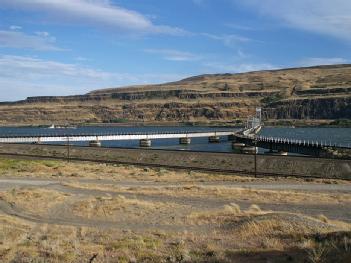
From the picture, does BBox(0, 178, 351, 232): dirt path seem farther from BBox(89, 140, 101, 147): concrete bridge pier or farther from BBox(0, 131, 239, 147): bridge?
BBox(89, 140, 101, 147): concrete bridge pier

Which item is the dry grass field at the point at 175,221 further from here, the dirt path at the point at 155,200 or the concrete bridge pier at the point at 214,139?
the concrete bridge pier at the point at 214,139

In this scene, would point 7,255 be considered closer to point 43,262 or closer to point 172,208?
point 43,262

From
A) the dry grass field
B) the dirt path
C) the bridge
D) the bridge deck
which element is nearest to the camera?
the dry grass field

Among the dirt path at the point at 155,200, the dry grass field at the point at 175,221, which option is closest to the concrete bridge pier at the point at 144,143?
the dry grass field at the point at 175,221

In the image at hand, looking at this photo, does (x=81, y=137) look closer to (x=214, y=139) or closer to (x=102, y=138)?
(x=102, y=138)

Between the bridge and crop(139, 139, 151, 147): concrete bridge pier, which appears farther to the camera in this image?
crop(139, 139, 151, 147): concrete bridge pier

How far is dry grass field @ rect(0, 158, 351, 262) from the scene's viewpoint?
635 inches

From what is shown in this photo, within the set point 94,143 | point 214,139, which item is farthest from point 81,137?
point 214,139

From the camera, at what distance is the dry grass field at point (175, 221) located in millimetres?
16141

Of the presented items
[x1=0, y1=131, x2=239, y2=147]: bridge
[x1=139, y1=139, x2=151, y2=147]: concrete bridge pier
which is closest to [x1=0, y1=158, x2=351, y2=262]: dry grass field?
[x1=0, y1=131, x2=239, y2=147]: bridge

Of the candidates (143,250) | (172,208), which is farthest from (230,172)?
(143,250)

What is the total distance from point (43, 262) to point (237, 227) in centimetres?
796

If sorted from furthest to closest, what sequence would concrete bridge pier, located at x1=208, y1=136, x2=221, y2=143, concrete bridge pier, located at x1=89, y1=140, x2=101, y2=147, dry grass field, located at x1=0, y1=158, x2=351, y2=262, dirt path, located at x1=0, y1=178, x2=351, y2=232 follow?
concrete bridge pier, located at x1=208, y1=136, x2=221, y2=143 → concrete bridge pier, located at x1=89, y1=140, x2=101, y2=147 → dirt path, located at x1=0, y1=178, x2=351, y2=232 → dry grass field, located at x1=0, y1=158, x2=351, y2=262

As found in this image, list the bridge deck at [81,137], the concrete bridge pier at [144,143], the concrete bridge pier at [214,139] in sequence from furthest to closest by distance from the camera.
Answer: the concrete bridge pier at [214,139] < the concrete bridge pier at [144,143] < the bridge deck at [81,137]
